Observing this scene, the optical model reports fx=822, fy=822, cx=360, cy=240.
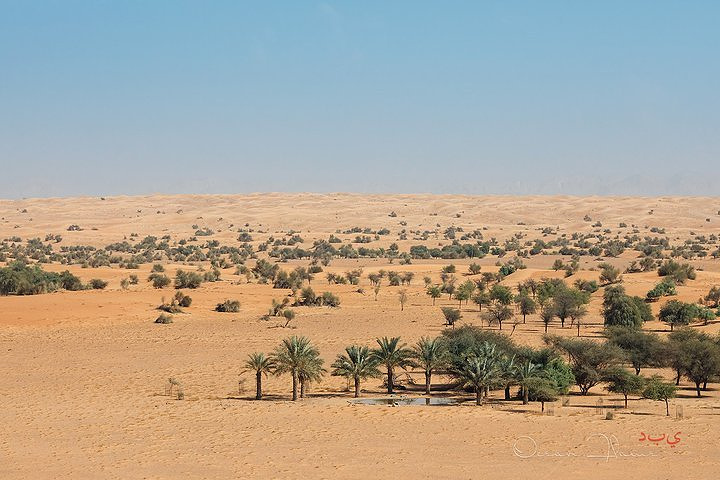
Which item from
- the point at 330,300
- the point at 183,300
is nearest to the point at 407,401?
the point at 330,300

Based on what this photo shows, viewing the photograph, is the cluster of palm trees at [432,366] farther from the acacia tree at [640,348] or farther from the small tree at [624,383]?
the acacia tree at [640,348]

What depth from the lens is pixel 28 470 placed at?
68.7 feet

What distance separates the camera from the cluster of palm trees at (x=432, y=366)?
96.6ft

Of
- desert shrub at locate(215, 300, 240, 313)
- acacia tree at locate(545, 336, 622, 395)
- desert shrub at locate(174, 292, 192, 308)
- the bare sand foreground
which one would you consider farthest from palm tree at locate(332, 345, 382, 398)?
desert shrub at locate(174, 292, 192, 308)

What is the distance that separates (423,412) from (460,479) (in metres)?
7.69

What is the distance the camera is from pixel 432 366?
32.0 metres

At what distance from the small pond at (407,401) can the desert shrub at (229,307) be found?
29.1 metres

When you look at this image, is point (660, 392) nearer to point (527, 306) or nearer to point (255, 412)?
point (255, 412)

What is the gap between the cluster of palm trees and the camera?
96.6 ft

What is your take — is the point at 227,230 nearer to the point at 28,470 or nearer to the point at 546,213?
the point at 546,213

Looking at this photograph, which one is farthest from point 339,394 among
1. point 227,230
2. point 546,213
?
point 546,213

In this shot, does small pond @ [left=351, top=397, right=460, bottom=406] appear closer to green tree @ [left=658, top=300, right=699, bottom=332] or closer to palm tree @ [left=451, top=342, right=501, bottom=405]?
palm tree @ [left=451, top=342, right=501, bottom=405]

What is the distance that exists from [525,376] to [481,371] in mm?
1634

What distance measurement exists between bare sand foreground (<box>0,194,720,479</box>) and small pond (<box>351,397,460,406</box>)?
2.74ft
